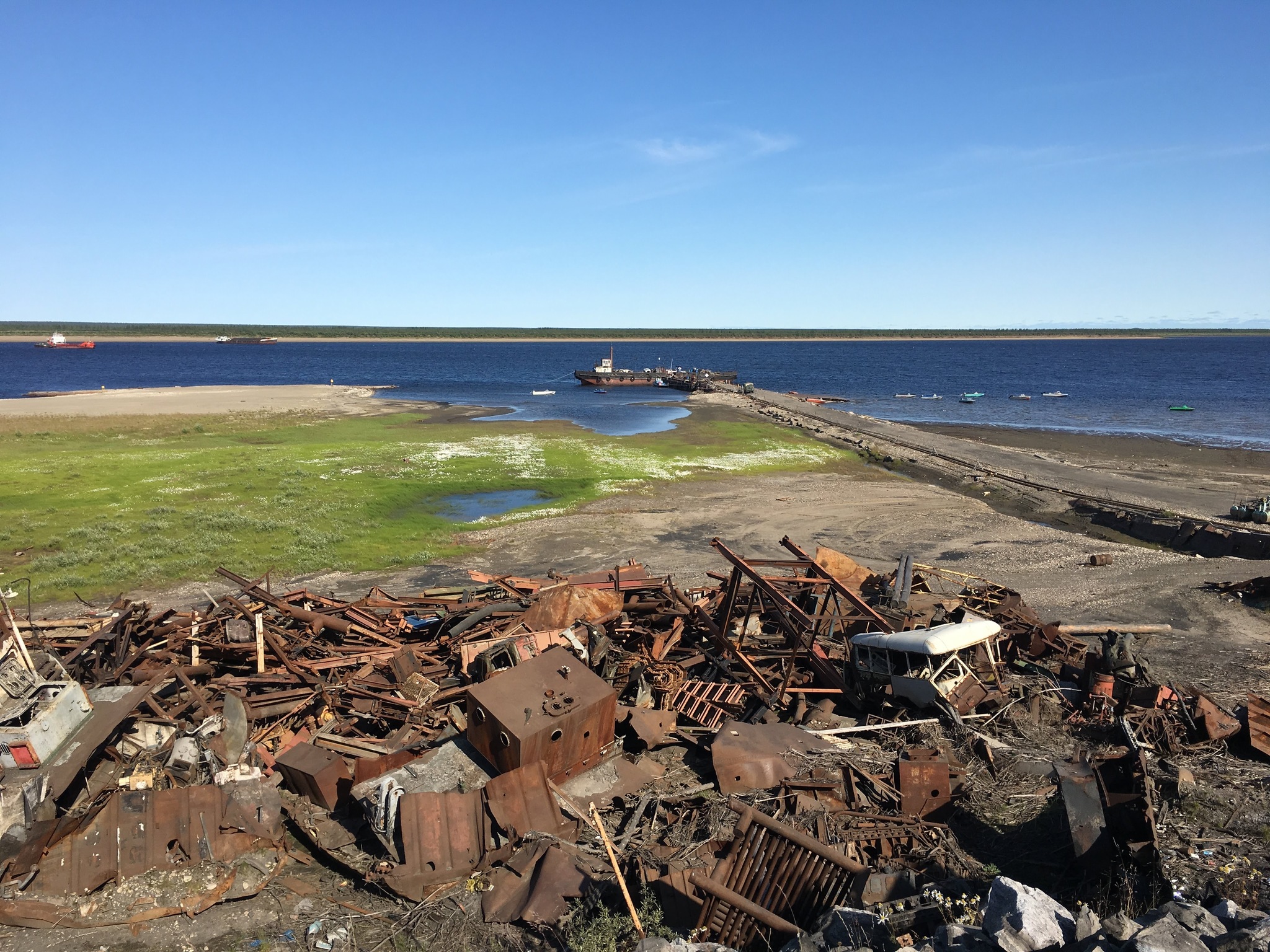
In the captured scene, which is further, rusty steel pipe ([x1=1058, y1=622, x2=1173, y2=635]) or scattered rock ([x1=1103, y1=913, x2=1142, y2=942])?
rusty steel pipe ([x1=1058, y1=622, x2=1173, y2=635])

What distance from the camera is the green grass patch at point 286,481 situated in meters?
23.2

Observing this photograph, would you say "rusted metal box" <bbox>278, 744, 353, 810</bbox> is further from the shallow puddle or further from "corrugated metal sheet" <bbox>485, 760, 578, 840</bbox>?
the shallow puddle

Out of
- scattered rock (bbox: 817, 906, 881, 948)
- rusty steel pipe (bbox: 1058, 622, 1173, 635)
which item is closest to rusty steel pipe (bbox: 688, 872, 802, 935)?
scattered rock (bbox: 817, 906, 881, 948)

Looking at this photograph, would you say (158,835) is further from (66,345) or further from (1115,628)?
(66,345)

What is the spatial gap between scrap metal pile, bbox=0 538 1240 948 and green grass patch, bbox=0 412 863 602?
8.89 meters

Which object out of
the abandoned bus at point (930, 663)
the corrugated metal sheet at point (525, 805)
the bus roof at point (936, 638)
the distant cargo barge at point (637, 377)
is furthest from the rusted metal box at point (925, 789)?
the distant cargo barge at point (637, 377)

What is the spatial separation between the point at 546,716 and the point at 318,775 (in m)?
3.29

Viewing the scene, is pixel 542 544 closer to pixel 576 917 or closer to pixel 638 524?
pixel 638 524

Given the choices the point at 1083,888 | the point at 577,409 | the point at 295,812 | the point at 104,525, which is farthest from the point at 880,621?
the point at 577,409

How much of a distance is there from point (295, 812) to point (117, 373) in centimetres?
12992

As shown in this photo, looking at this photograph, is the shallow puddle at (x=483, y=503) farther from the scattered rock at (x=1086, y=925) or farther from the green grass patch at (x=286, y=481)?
the scattered rock at (x=1086, y=925)

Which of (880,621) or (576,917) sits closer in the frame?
(576,917)

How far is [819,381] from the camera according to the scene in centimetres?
11188

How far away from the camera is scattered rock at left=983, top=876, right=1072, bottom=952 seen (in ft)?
17.5
